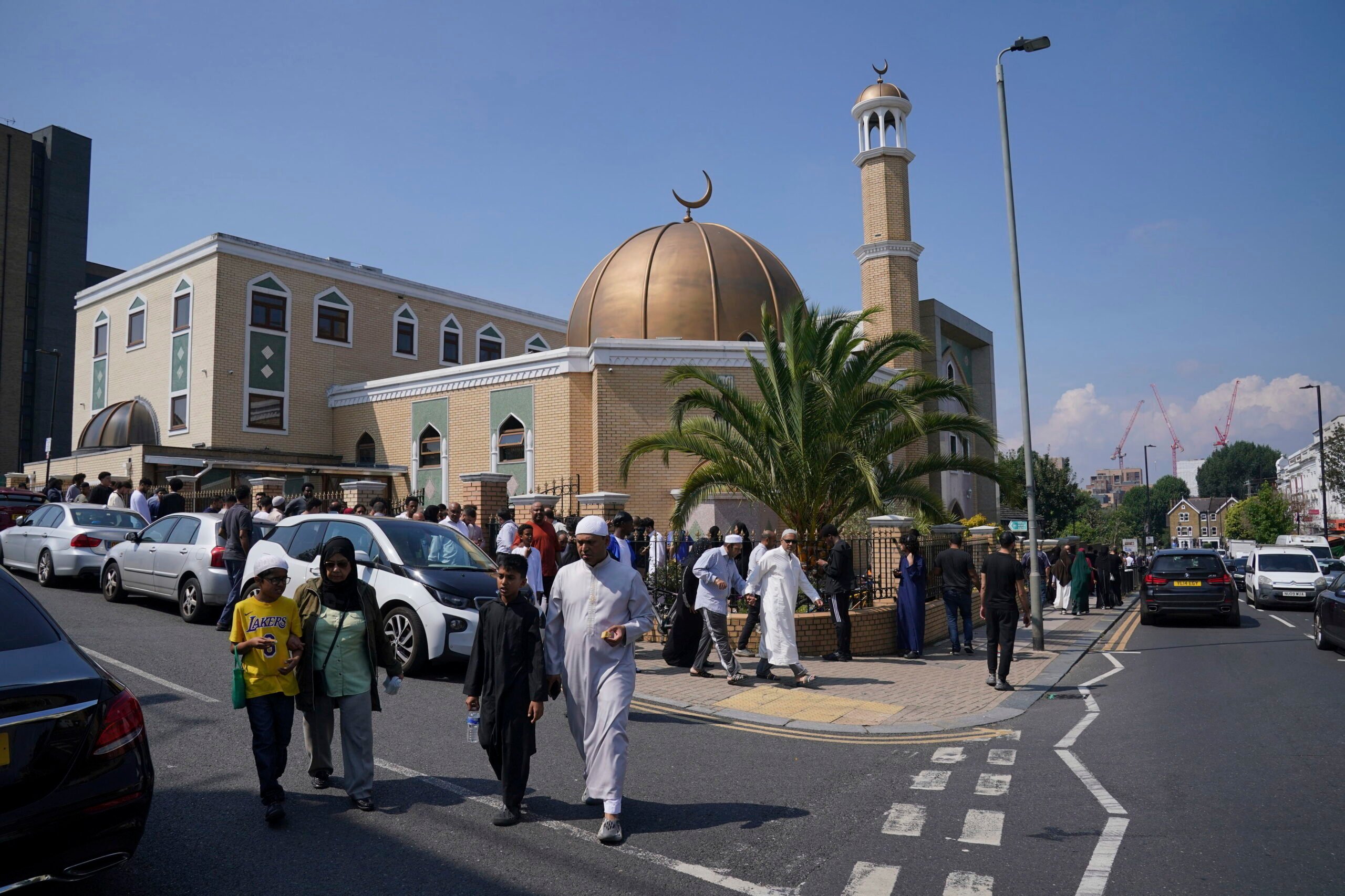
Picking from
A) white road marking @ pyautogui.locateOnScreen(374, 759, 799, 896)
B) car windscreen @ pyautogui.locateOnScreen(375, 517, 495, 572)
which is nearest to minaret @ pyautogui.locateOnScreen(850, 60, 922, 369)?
car windscreen @ pyautogui.locateOnScreen(375, 517, 495, 572)

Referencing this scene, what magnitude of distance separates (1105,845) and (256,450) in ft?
93.6

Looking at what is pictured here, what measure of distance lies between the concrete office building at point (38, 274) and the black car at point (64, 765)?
61.0 metres

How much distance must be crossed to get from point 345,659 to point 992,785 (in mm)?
4293

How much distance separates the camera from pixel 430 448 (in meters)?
27.5

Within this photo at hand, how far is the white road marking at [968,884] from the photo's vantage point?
4176 mm

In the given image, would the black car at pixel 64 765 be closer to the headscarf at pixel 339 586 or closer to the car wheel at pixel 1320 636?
the headscarf at pixel 339 586

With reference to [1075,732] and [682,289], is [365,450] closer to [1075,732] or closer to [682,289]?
[682,289]

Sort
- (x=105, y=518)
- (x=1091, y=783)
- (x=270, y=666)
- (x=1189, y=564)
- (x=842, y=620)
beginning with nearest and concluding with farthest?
(x=270, y=666) → (x=1091, y=783) → (x=842, y=620) → (x=105, y=518) → (x=1189, y=564)

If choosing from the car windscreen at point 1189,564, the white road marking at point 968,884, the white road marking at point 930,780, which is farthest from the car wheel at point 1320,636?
the white road marking at point 968,884

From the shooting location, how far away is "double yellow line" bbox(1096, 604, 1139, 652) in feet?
47.2

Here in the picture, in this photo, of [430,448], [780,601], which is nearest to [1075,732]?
[780,601]

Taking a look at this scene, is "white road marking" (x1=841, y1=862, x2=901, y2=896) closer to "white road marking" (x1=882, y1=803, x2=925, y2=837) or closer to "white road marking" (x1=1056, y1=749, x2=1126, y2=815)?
"white road marking" (x1=882, y1=803, x2=925, y2=837)

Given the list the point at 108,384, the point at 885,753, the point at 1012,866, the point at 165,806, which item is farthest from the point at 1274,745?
the point at 108,384

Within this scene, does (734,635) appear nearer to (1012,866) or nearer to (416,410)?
(1012,866)
